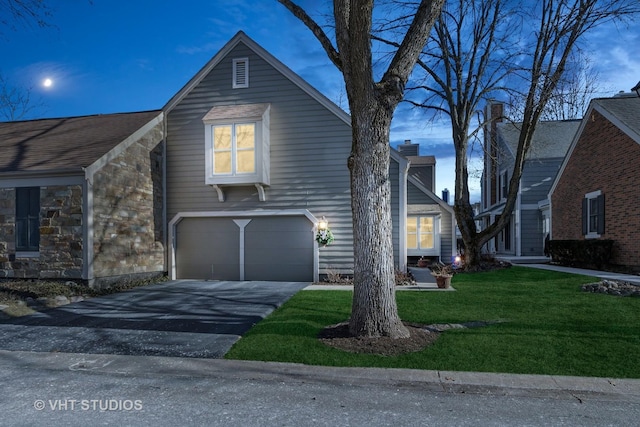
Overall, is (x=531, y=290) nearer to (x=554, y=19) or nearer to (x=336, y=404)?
(x=336, y=404)

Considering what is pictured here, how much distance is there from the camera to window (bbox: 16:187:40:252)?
11.0 metres

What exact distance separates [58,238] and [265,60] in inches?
299

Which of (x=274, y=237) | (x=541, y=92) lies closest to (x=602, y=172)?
(x=541, y=92)

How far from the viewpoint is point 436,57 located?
1484cm

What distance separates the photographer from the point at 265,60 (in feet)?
41.0

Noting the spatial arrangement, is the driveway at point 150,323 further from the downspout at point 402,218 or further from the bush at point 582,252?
the bush at point 582,252

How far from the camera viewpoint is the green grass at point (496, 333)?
4.84 meters

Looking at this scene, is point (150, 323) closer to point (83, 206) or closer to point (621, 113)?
point (83, 206)

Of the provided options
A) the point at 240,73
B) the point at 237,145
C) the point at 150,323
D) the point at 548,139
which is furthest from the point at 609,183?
the point at 150,323

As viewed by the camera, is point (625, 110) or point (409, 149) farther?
point (409, 149)

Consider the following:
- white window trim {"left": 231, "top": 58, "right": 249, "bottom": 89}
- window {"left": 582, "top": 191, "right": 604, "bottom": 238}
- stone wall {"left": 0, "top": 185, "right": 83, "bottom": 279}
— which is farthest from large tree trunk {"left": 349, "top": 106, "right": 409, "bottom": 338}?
window {"left": 582, "top": 191, "right": 604, "bottom": 238}

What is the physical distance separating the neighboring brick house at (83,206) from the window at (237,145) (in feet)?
6.44

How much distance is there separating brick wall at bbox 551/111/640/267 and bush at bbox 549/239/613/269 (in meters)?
0.34

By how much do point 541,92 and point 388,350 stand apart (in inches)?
450
